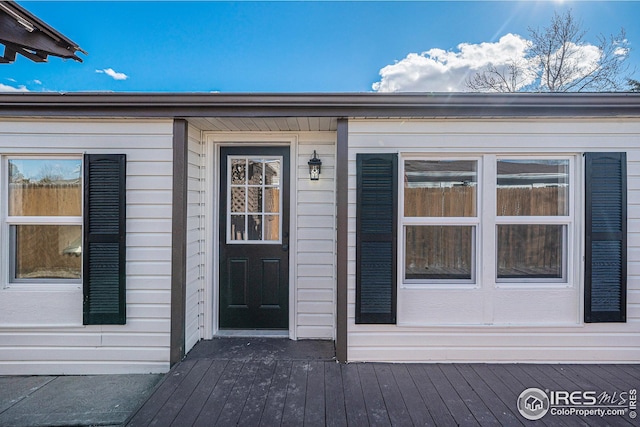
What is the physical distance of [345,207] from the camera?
2627 millimetres

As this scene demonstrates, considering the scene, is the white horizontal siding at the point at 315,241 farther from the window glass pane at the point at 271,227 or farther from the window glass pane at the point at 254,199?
the window glass pane at the point at 254,199

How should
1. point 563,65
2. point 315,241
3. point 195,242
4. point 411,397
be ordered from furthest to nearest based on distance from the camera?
point 563,65, point 315,241, point 195,242, point 411,397

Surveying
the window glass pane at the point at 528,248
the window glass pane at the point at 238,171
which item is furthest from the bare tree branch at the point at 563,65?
the window glass pane at the point at 238,171

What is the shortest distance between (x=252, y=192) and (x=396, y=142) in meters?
→ 1.48

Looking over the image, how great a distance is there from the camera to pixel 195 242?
2943 millimetres

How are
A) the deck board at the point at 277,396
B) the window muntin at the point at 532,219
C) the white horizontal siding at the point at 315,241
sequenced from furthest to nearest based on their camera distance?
the white horizontal siding at the point at 315,241 < the window muntin at the point at 532,219 < the deck board at the point at 277,396

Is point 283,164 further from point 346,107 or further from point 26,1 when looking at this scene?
point 26,1

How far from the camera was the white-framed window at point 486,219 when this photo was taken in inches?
106


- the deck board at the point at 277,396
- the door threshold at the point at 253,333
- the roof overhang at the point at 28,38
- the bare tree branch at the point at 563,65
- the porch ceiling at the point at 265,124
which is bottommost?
the deck board at the point at 277,396

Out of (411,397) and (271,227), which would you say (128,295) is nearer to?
(271,227)

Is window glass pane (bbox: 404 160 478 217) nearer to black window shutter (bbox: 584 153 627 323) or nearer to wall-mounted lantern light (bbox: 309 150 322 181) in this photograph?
wall-mounted lantern light (bbox: 309 150 322 181)

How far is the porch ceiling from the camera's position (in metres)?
2.69

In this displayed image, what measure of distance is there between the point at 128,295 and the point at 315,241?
5.48 feet

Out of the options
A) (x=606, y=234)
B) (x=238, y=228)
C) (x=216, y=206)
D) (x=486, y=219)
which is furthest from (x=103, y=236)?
(x=606, y=234)
